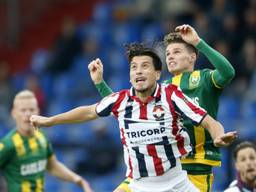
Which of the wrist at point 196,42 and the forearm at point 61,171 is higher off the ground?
the wrist at point 196,42

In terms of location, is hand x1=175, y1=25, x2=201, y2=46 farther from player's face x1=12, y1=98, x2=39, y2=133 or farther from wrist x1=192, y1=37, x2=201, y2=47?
player's face x1=12, y1=98, x2=39, y2=133

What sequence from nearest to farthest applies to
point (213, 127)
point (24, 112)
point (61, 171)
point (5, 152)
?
point (213, 127), point (5, 152), point (24, 112), point (61, 171)

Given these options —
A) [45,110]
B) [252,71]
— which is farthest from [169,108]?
[45,110]

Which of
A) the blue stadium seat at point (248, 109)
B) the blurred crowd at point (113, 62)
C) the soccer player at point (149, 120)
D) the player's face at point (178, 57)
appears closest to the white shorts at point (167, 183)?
the soccer player at point (149, 120)

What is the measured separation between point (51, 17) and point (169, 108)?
13669 mm

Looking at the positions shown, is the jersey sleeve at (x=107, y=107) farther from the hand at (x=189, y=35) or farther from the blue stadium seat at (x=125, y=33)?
the blue stadium seat at (x=125, y=33)

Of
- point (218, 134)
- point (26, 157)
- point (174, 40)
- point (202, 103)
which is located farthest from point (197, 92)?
point (26, 157)

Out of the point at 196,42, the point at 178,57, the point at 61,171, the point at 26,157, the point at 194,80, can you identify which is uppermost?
the point at 196,42

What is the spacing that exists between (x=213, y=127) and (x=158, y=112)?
50cm

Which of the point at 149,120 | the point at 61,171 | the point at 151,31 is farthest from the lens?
the point at 151,31

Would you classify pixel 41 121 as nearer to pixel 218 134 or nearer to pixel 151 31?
pixel 218 134

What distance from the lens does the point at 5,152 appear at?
9.71 metres

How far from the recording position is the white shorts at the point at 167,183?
7453 millimetres

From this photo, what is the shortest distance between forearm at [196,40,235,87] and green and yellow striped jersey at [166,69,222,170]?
0.14 metres
